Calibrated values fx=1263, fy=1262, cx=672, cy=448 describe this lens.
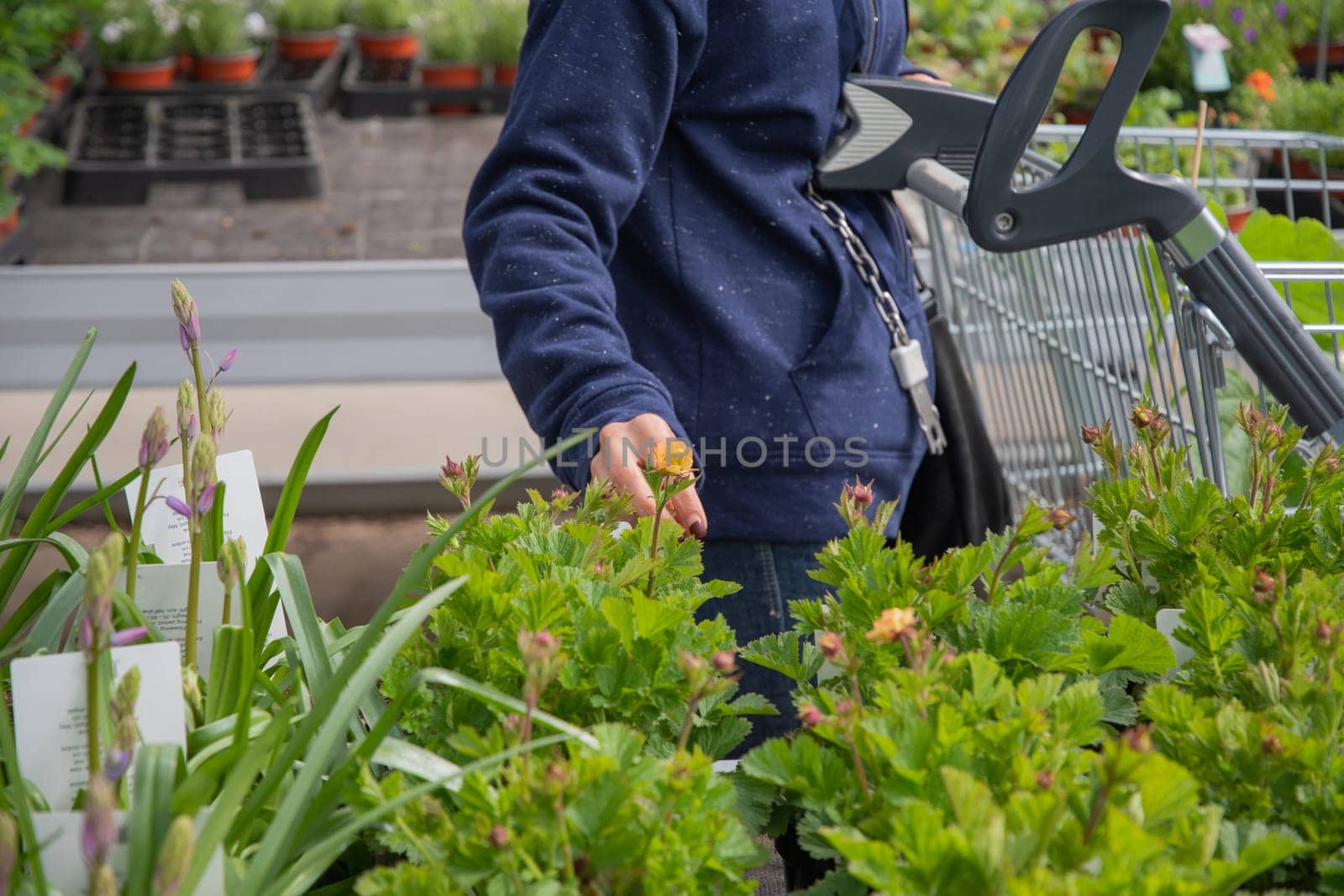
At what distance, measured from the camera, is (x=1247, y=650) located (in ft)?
2.39

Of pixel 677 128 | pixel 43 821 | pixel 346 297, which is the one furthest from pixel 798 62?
pixel 346 297

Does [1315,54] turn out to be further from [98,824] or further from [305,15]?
[98,824]

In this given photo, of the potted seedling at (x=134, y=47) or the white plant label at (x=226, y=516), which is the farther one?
the potted seedling at (x=134, y=47)

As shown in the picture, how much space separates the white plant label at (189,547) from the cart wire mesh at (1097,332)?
77 centimetres

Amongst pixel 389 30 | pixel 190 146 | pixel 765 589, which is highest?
pixel 765 589

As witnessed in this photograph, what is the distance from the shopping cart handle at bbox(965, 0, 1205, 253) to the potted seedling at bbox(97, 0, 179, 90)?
5.07m

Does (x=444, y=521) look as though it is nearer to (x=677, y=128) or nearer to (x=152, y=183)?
(x=677, y=128)

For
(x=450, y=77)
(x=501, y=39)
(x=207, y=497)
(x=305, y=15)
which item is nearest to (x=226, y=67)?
(x=305, y=15)

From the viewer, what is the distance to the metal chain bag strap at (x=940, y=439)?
1.30 meters

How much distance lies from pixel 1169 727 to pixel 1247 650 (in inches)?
3.6

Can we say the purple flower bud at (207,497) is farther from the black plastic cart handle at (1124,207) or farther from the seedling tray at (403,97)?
the seedling tray at (403,97)

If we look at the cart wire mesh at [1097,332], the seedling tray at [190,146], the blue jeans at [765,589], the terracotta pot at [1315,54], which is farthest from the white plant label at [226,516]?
the terracotta pot at [1315,54]

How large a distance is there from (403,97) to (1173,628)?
5.23 meters

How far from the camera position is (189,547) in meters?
0.88
